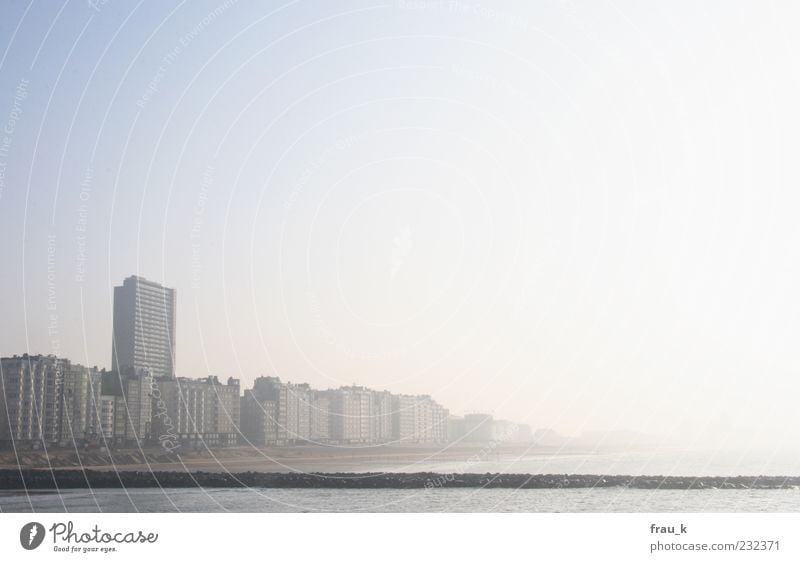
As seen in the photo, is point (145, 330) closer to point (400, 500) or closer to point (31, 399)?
point (400, 500)

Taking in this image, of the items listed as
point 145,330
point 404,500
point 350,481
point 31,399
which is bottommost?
point 404,500

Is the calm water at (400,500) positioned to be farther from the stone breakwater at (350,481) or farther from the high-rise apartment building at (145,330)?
the high-rise apartment building at (145,330)

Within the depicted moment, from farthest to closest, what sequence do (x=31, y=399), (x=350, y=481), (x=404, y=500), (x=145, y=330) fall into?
1. (x=31, y=399)
2. (x=350, y=481)
3. (x=404, y=500)
4. (x=145, y=330)

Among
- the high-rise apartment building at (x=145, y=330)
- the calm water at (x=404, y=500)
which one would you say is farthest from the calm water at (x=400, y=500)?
the high-rise apartment building at (x=145, y=330)

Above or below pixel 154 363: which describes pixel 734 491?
below

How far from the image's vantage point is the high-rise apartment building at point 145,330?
15297 mm

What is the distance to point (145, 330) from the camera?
1620 centimetres

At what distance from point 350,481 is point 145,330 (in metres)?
7.33

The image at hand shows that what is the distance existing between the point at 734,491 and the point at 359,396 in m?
10.2

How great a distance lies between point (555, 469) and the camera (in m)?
27.8

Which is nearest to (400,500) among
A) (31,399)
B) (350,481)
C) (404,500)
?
(404,500)
